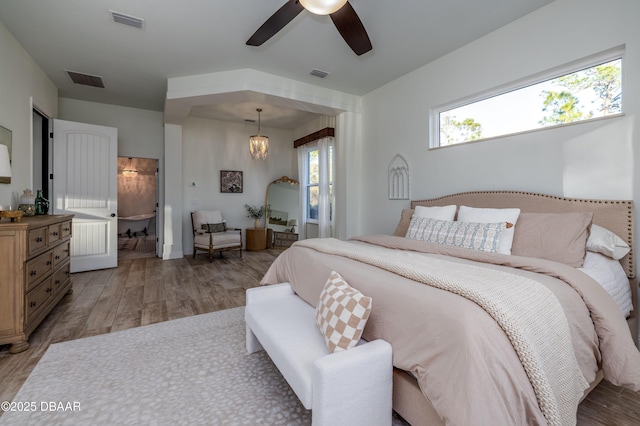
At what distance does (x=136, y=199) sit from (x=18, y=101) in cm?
603

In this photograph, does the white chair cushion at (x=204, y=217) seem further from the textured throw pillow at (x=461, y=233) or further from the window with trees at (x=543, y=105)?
the window with trees at (x=543, y=105)

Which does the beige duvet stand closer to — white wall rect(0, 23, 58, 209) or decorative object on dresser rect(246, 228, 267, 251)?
white wall rect(0, 23, 58, 209)

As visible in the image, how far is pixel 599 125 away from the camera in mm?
2311

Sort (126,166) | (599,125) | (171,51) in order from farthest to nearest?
1. (126,166)
2. (171,51)
3. (599,125)

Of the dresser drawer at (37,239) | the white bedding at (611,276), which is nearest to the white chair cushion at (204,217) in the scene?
the dresser drawer at (37,239)

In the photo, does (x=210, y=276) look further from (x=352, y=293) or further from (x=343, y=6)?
(x=343, y=6)

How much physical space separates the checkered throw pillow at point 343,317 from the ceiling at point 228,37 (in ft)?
8.02

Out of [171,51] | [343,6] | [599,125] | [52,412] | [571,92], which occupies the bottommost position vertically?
[52,412]

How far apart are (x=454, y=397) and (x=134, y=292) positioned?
363cm

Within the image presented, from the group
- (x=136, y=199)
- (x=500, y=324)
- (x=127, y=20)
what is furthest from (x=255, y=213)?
(x=500, y=324)

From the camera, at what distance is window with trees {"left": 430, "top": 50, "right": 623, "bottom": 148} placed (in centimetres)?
236

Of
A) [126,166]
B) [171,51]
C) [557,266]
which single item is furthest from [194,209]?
[557,266]

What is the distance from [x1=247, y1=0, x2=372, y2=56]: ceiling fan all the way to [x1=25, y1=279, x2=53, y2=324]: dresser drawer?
2679 mm

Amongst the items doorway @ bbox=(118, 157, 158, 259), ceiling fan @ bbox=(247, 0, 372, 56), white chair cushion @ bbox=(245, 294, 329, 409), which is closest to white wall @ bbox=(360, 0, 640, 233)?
ceiling fan @ bbox=(247, 0, 372, 56)
